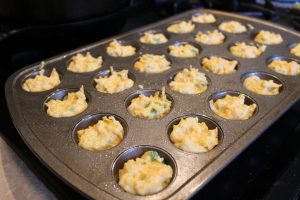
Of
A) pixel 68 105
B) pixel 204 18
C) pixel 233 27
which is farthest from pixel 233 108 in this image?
pixel 204 18

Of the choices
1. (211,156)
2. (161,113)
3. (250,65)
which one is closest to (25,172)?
(161,113)

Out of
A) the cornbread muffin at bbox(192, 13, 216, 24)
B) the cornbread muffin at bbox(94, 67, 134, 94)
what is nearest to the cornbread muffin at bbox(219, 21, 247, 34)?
the cornbread muffin at bbox(192, 13, 216, 24)

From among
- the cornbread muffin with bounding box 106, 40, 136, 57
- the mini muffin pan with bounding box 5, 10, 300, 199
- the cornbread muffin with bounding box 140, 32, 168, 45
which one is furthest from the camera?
the cornbread muffin with bounding box 140, 32, 168, 45

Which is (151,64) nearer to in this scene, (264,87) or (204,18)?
(264,87)

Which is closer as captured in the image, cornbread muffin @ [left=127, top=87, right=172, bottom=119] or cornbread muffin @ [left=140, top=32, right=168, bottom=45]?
cornbread muffin @ [left=127, top=87, right=172, bottom=119]

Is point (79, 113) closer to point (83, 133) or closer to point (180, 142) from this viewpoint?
point (83, 133)

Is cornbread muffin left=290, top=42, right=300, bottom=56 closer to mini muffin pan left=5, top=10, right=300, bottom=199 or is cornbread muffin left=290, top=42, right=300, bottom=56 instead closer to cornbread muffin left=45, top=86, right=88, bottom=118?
mini muffin pan left=5, top=10, right=300, bottom=199
